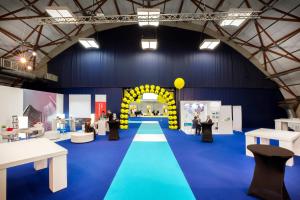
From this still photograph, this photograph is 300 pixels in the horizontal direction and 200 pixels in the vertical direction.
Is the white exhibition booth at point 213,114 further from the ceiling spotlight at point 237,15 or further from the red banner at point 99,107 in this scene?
the red banner at point 99,107

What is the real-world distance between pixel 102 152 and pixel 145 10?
19.0ft

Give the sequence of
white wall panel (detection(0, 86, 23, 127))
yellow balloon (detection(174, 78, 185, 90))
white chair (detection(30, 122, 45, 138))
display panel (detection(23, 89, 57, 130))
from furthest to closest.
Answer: yellow balloon (detection(174, 78, 185, 90)), display panel (detection(23, 89, 57, 130)), white wall panel (detection(0, 86, 23, 127)), white chair (detection(30, 122, 45, 138))

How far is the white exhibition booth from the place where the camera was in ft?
30.2

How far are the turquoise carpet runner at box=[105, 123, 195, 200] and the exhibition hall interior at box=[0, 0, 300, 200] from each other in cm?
3

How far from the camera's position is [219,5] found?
870cm

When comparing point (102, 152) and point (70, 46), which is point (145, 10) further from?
point (70, 46)

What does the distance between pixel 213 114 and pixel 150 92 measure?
168 inches

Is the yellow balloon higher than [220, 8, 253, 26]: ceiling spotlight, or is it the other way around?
[220, 8, 253, 26]: ceiling spotlight

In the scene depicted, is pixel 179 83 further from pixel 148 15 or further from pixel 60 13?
pixel 60 13

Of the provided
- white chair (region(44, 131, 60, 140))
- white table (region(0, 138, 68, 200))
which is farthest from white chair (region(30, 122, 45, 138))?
white table (region(0, 138, 68, 200))

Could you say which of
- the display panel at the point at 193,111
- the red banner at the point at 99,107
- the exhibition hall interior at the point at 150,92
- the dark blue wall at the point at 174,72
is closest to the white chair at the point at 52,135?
Answer: the exhibition hall interior at the point at 150,92

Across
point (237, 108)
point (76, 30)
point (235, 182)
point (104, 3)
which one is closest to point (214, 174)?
point (235, 182)

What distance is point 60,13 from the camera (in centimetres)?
644

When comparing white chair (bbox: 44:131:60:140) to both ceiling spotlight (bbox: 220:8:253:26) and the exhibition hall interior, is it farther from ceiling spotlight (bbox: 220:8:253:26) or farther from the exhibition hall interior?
ceiling spotlight (bbox: 220:8:253:26)
